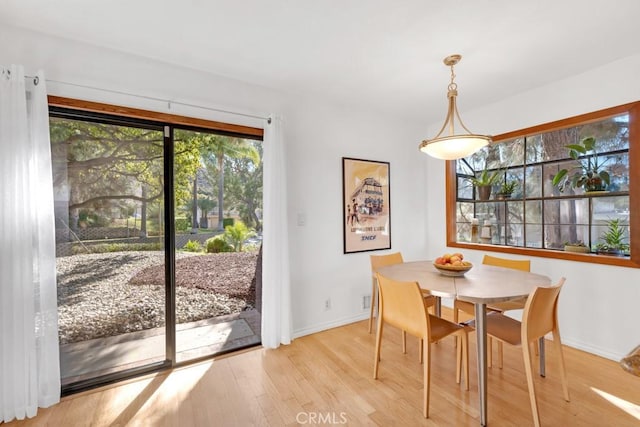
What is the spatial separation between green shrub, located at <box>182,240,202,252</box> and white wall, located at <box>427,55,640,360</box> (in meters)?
3.32

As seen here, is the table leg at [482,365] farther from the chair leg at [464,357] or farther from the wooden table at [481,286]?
the chair leg at [464,357]

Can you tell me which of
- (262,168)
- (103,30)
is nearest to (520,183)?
(262,168)

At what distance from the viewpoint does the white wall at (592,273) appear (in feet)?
7.77

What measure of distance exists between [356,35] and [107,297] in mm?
2690

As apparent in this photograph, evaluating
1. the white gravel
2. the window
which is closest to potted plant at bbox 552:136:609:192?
the window


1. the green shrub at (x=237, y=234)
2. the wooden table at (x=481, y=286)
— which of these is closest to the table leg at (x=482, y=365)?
the wooden table at (x=481, y=286)

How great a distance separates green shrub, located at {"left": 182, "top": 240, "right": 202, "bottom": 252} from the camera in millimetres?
2479

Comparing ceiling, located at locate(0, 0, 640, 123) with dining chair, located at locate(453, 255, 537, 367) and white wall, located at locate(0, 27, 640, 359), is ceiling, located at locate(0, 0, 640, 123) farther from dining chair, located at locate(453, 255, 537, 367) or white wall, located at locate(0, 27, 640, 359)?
dining chair, located at locate(453, 255, 537, 367)

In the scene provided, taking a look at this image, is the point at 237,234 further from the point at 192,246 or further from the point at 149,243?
the point at 149,243

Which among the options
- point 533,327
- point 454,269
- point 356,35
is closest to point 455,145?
point 454,269

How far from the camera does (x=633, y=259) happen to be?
2342mm

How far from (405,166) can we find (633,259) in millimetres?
2279

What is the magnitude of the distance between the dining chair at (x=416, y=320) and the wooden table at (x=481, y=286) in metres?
0.13

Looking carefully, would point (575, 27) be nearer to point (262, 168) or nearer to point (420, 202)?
point (420, 202)
